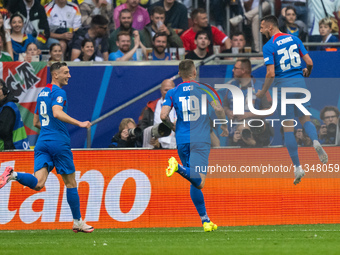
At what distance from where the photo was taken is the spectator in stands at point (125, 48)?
13.9 m

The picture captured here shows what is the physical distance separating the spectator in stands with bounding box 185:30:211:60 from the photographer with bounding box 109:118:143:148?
6.86ft

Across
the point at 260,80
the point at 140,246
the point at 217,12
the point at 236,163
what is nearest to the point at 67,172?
the point at 140,246

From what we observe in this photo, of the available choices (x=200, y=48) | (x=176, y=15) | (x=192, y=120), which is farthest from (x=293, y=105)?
(x=176, y=15)

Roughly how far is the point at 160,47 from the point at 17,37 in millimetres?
2820

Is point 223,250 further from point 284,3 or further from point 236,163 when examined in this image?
point 284,3

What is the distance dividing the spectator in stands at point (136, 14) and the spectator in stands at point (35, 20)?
144cm

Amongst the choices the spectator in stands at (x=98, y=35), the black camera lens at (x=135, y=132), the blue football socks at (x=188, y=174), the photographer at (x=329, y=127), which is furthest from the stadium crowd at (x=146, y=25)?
the blue football socks at (x=188, y=174)

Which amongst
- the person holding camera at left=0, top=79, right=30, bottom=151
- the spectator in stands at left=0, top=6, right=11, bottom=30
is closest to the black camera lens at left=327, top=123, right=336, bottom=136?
the person holding camera at left=0, top=79, right=30, bottom=151

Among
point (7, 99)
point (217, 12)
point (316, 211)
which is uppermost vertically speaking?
point (217, 12)

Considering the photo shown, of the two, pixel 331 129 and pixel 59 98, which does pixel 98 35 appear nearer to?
pixel 59 98

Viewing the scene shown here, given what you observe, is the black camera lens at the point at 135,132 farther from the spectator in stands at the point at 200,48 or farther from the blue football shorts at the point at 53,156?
the blue football shorts at the point at 53,156

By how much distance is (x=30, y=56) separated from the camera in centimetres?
1352

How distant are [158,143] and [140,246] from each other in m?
4.19

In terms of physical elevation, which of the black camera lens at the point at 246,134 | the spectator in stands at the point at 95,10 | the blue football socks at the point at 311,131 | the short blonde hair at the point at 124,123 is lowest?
the black camera lens at the point at 246,134
